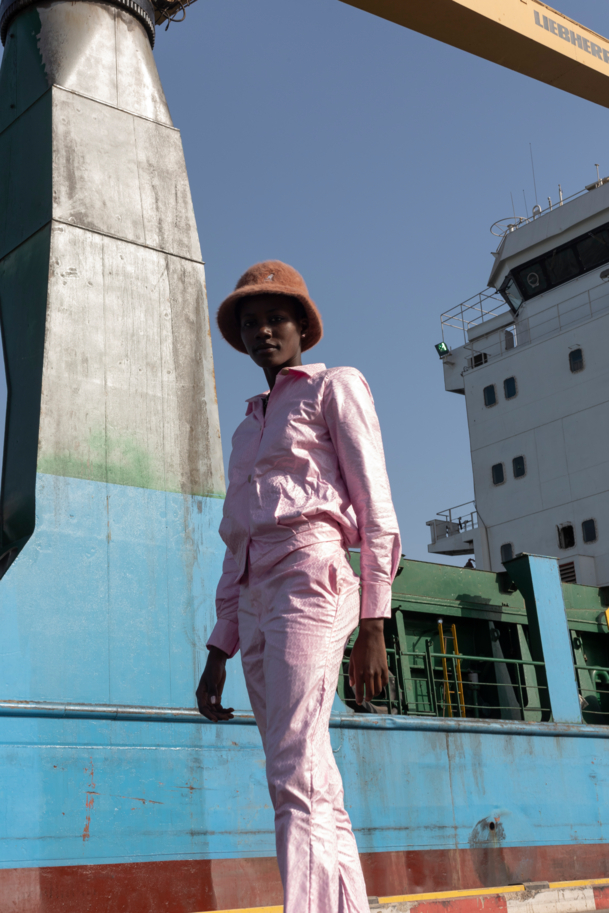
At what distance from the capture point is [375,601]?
2188mm

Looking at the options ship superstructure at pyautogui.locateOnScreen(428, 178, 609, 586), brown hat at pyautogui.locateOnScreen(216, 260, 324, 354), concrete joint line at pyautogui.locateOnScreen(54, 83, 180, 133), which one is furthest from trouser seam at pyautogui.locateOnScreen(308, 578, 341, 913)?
ship superstructure at pyautogui.locateOnScreen(428, 178, 609, 586)

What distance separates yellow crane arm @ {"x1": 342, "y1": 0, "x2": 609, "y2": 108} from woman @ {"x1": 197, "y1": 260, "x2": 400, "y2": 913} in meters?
6.98

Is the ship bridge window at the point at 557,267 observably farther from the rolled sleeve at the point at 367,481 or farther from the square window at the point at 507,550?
the rolled sleeve at the point at 367,481

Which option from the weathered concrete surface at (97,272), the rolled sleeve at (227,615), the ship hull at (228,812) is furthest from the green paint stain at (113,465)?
the rolled sleeve at (227,615)

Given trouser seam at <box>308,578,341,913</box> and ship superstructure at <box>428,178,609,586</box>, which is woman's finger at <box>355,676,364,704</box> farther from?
ship superstructure at <box>428,178,609,586</box>

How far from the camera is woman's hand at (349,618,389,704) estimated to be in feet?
6.98

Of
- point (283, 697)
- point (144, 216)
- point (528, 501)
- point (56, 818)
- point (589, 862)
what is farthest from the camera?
point (528, 501)

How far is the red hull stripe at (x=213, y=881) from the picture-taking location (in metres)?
4.38

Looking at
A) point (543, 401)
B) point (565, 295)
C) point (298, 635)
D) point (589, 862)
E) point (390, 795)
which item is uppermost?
point (565, 295)

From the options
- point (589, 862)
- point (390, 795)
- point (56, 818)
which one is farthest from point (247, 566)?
point (589, 862)

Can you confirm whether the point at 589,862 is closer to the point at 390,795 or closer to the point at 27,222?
the point at 390,795

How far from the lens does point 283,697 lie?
205cm

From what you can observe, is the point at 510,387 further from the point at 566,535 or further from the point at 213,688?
the point at 213,688

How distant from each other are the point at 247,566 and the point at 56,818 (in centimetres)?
285
